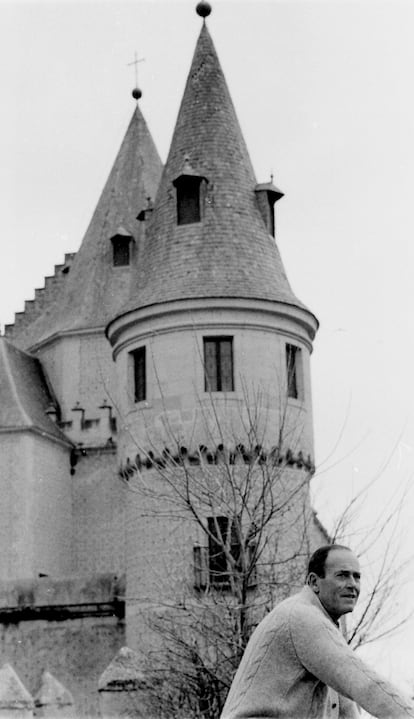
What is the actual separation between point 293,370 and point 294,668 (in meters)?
20.6

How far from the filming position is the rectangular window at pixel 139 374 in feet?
78.5

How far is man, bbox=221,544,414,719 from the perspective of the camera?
3.36 m

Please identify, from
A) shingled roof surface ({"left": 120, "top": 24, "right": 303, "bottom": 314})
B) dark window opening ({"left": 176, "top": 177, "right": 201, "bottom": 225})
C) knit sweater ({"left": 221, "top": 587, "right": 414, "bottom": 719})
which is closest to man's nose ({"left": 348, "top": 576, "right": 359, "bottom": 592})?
knit sweater ({"left": 221, "top": 587, "right": 414, "bottom": 719})

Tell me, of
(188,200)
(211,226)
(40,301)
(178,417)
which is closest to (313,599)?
(178,417)

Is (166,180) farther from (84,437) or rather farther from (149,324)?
(84,437)

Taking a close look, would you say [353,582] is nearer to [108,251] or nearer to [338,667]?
[338,667]

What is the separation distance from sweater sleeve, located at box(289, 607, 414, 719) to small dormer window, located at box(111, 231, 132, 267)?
29.7 meters

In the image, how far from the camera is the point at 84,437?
30609mm

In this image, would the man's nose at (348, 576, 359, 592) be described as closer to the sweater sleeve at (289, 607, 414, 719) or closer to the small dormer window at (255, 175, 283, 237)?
the sweater sleeve at (289, 607, 414, 719)

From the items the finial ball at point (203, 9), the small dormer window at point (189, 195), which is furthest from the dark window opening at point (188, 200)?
the finial ball at point (203, 9)

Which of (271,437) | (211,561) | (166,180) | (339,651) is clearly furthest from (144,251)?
(339,651)

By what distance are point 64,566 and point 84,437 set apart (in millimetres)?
3019

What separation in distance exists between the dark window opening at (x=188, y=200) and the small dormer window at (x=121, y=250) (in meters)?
8.34

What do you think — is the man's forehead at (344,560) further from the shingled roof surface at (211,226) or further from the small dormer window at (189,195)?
the small dormer window at (189,195)
